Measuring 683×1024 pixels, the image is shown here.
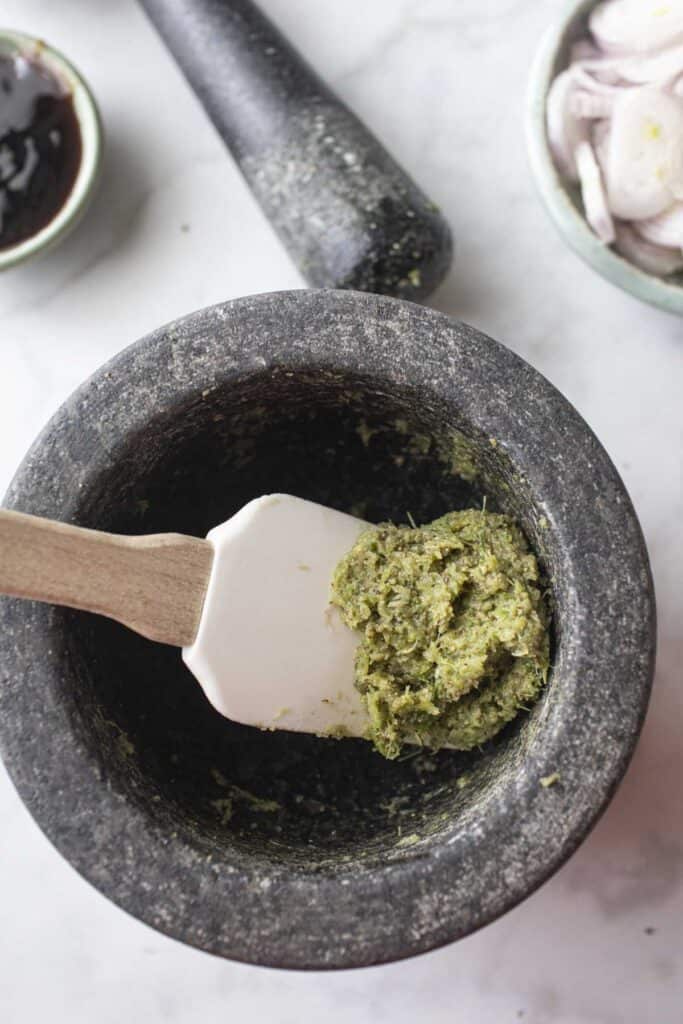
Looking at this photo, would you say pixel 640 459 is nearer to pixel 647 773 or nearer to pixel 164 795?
pixel 647 773

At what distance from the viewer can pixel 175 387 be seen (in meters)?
1.02

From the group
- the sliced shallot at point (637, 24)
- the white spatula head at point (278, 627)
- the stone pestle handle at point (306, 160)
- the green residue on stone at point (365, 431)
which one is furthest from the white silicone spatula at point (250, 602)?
the sliced shallot at point (637, 24)

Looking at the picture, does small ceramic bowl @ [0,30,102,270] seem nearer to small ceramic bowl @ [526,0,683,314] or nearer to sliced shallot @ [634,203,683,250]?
small ceramic bowl @ [526,0,683,314]

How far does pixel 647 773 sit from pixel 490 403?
1.81ft

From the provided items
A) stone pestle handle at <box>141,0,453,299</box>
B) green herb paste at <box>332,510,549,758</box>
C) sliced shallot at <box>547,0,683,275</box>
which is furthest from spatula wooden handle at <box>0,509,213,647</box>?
sliced shallot at <box>547,0,683,275</box>

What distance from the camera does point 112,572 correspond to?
97cm

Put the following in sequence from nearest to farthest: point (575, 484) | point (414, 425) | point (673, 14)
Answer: point (575, 484)
point (414, 425)
point (673, 14)

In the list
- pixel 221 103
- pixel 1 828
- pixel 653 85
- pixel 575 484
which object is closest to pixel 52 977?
pixel 1 828

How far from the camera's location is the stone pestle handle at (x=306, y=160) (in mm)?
1264

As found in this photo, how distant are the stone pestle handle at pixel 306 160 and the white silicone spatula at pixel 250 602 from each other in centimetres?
32

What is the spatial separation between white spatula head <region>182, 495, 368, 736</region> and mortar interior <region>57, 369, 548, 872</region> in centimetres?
9

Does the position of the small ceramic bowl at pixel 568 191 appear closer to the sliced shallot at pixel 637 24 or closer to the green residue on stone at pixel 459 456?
the sliced shallot at pixel 637 24

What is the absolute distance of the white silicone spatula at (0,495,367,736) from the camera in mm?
979

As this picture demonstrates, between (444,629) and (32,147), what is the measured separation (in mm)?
795
